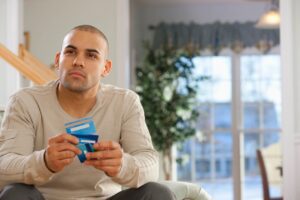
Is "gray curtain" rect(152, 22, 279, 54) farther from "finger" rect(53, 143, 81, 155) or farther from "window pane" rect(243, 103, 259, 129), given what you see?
"finger" rect(53, 143, 81, 155)

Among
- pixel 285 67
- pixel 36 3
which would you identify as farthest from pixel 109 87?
pixel 36 3

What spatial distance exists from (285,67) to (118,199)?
297 cm

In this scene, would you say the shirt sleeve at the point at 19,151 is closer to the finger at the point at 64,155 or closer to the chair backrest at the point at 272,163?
the finger at the point at 64,155

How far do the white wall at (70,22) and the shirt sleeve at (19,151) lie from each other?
2.90 m

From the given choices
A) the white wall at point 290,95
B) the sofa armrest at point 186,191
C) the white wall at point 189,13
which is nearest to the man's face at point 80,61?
the sofa armrest at point 186,191

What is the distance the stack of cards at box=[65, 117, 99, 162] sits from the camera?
1737 mm

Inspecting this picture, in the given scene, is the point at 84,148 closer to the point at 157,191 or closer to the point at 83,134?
the point at 83,134

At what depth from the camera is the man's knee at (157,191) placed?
73.2 inches

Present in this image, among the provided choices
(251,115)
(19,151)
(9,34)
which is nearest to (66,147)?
(19,151)

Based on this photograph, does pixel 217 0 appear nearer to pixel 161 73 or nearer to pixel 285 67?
pixel 161 73

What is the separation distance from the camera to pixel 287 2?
4645 mm

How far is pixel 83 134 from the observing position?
1.74 m

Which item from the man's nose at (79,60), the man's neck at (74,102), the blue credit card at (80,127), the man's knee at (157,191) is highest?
the man's nose at (79,60)

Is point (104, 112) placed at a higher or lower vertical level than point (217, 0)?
lower
